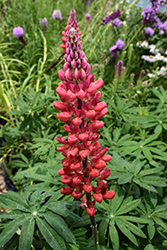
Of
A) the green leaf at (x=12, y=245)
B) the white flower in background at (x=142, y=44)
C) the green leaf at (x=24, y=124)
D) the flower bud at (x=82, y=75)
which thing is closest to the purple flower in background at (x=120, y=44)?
the white flower in background at (x=142, y=44)

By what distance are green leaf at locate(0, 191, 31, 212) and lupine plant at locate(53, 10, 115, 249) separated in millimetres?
335

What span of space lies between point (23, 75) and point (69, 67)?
9.08 feet

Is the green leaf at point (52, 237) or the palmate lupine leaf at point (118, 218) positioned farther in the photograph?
the palmate lupine leaf at point (118, 218)

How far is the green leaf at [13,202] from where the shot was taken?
1.13 metres

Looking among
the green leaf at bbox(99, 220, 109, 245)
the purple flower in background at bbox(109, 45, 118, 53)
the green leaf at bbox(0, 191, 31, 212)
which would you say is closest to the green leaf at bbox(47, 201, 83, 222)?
the green leaf at bbox(0, 191, 31, 212)

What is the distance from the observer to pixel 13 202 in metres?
1.15

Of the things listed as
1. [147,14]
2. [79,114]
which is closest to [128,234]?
[79,114]

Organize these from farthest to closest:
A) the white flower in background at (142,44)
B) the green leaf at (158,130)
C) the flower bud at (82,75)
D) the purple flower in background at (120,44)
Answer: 1. the white flower in background at (142,44)
2. the purple flower in background at (120,44)
3. the green leaf at (158,130)
4. the flower bud at (82,75)

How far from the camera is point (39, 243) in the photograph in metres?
1.40

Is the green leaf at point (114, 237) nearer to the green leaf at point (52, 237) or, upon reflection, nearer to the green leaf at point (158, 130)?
the green leaf at point (52, 237)

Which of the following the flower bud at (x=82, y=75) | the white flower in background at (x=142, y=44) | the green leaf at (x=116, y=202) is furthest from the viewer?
the white flower in background at (x=142, y=44)

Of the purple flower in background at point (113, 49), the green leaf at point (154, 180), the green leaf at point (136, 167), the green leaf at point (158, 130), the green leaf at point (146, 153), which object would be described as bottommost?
the green leaf at point (154, 180)

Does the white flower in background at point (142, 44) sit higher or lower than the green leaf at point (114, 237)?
higher

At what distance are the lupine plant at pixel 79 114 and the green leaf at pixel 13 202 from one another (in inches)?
13.2
